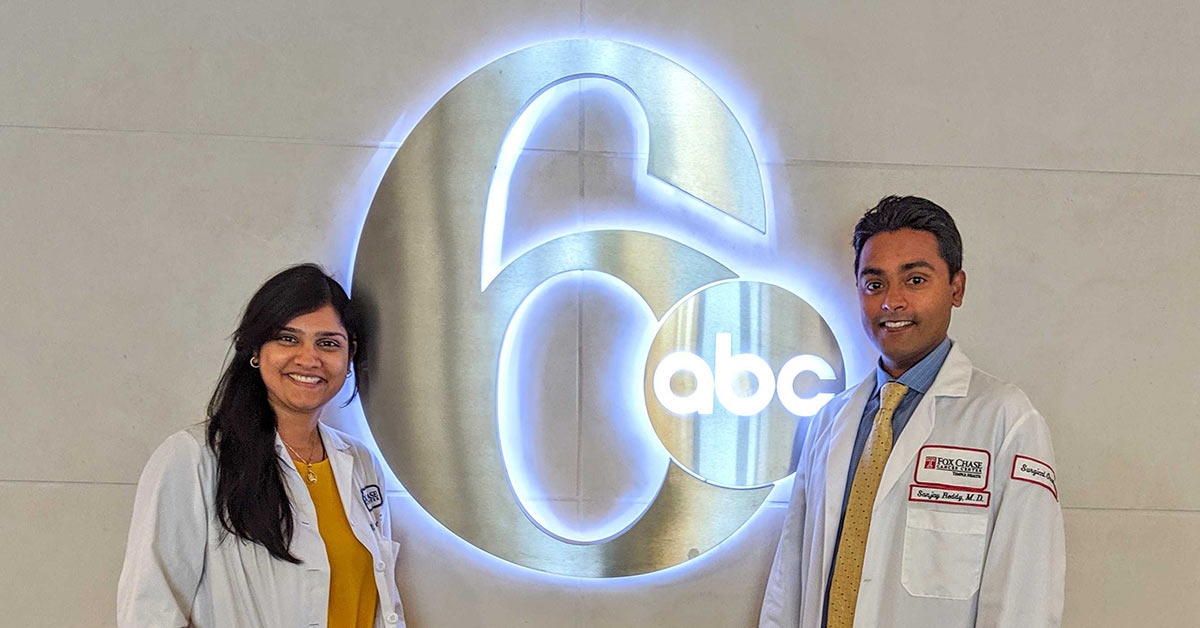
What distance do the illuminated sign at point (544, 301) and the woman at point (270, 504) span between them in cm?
23

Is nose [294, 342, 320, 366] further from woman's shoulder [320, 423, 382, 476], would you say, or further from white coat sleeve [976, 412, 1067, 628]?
white coat sleeve [976, 412, 1067, 628]

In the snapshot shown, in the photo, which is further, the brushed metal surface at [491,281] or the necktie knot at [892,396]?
the brushed metal surface at [491,281]

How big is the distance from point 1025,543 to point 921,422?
299mm

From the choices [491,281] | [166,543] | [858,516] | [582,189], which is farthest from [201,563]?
[858,516]

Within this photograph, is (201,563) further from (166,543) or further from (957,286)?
(957,286)

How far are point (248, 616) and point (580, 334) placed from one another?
3.19 feet

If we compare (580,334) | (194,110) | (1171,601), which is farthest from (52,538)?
(1171,601)

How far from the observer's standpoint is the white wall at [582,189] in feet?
7.75

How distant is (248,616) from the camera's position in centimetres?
196

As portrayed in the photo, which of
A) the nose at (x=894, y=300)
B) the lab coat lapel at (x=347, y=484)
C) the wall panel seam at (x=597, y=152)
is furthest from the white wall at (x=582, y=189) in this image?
the nose at (x=894, y=300)

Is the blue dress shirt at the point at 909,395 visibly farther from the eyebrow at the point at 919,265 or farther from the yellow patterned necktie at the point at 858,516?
the eyebrow at the point at 919,265

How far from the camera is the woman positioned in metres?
1.92

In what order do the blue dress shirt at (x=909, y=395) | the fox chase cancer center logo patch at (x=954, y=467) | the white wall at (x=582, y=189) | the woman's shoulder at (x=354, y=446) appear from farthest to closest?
the white wall at (x=582, y=189), the woman's shoulder at (x=354, y=446), the blue dress shirt at (x=909, y=395), the fox chase cancer center logo patch at (x=954, y=467)

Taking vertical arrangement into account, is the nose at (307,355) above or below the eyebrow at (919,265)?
below
